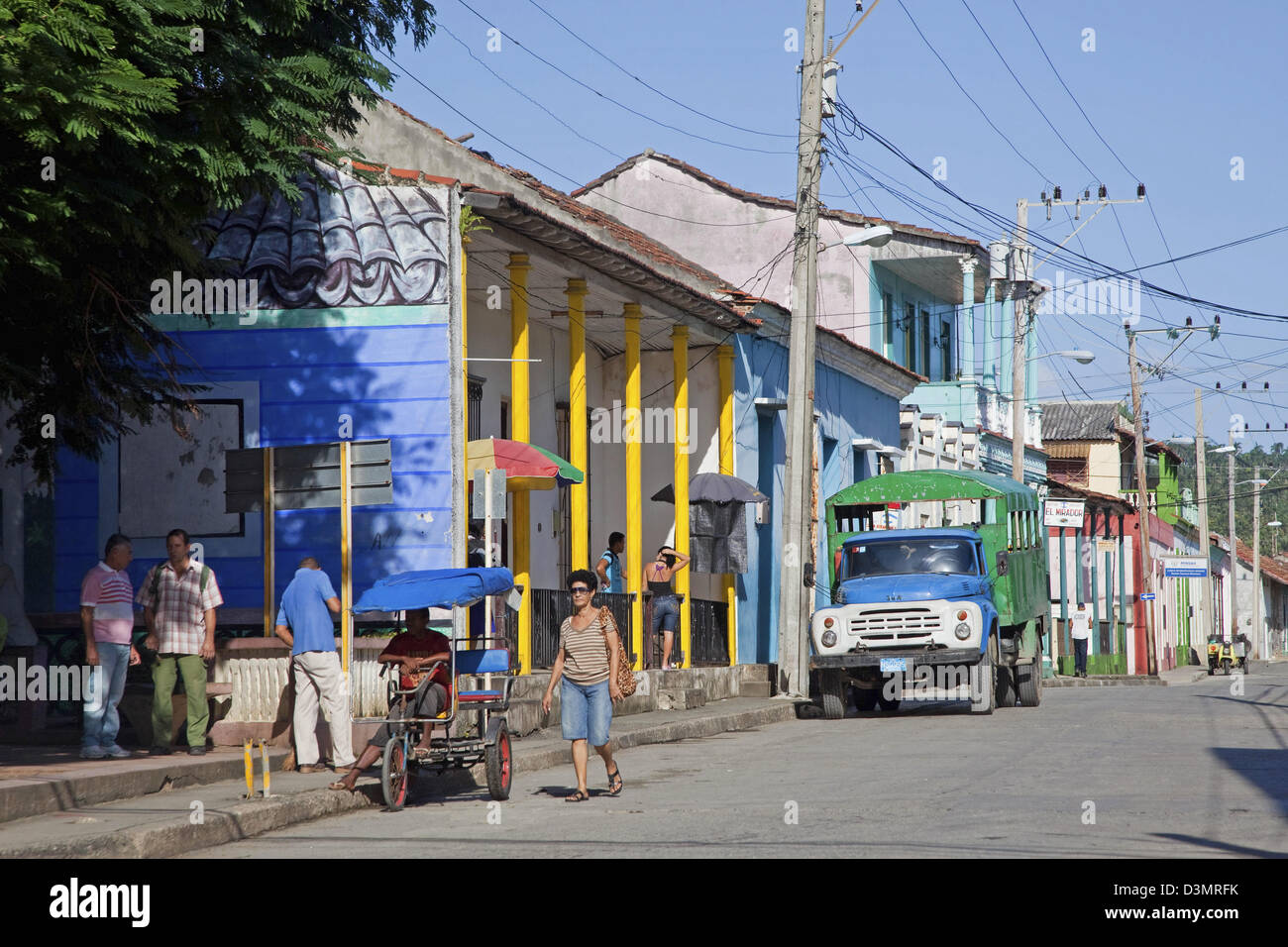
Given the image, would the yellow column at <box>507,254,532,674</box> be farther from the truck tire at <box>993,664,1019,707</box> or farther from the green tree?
the truck tire at <box>993,664,1019,707</box>

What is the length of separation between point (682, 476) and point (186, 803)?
41.7 ft

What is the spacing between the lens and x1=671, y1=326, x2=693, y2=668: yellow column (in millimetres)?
22500

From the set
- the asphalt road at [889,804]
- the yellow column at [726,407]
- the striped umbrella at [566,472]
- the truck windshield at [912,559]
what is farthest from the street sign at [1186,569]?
the striped umbrella at [566,472]

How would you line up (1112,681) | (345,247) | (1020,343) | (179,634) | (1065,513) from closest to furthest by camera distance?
(179,634), (345,247), (1020,343), (1065,513), (1112,681)

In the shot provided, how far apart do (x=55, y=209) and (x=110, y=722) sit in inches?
194

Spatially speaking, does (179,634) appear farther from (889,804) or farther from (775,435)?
(775,435)

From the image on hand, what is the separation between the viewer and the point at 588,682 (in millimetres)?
11734

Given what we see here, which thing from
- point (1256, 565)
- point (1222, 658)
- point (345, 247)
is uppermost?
point (345, 247)

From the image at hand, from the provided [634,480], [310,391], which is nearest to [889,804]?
[310,391]

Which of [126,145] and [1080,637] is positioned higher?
[126,145]

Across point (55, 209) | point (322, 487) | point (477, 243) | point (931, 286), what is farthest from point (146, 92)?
point (931, 286)

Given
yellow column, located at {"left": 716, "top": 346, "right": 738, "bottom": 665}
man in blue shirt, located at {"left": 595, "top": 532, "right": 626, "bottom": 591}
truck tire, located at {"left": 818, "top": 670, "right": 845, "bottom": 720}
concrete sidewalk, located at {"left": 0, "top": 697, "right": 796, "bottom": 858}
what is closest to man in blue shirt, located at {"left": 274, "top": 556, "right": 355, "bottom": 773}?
concrete sidewalk, located at {"left": 0, "top": 697, "right": 796, "bottom": 858}

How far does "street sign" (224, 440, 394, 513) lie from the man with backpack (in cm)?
83
